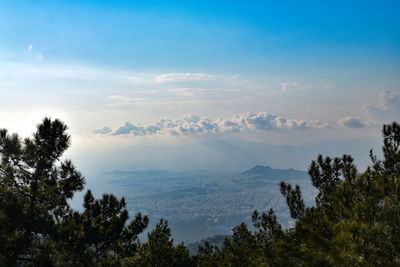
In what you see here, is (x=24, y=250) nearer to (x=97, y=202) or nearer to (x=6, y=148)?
(x=6, y=148)

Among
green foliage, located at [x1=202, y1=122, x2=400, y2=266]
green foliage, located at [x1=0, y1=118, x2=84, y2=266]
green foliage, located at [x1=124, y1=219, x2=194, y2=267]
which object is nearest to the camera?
green foliage, located at [x1=202, y1=122, x2=400, y2=266]

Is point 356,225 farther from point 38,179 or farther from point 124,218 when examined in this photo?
point 124,218

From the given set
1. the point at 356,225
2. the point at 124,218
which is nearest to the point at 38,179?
the point at 124,218

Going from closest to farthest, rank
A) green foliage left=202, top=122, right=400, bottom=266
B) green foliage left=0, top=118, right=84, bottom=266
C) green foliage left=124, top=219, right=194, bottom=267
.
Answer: green foliage left=202, top=122, right=400, bottom=266 → green foliage left=0, top=118, right=84, bottom=266 → green foliage left=124, top=219, right=194, bottom=267

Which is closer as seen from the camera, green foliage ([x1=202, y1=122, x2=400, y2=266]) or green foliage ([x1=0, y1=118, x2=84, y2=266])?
green foliage ([x1=202, y1=122, x2=400, y2=266])

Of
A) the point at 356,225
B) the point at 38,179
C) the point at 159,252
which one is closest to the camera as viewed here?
the point at 356,225

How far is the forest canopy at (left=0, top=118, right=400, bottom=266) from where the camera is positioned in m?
6.50

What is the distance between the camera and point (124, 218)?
14078 mm

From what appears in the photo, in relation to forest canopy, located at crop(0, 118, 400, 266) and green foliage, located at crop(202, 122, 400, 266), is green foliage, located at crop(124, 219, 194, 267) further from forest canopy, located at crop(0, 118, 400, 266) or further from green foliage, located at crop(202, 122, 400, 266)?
green foliage, located at crop(202, 122, 400, 266)

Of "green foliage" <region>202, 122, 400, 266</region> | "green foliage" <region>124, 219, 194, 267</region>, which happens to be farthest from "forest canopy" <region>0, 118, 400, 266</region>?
"green foliage" <region>124, 219, 194, 267</region>

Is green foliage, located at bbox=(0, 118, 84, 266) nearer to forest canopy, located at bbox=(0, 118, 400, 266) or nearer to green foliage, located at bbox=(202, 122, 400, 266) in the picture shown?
forest canopy, located at bbox=(0, 118, 400, 266)

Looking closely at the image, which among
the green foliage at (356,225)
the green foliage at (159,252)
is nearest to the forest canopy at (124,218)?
the green foliage at (356,225)

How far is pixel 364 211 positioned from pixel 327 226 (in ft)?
4.52

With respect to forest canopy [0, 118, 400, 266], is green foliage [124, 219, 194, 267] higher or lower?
lower
